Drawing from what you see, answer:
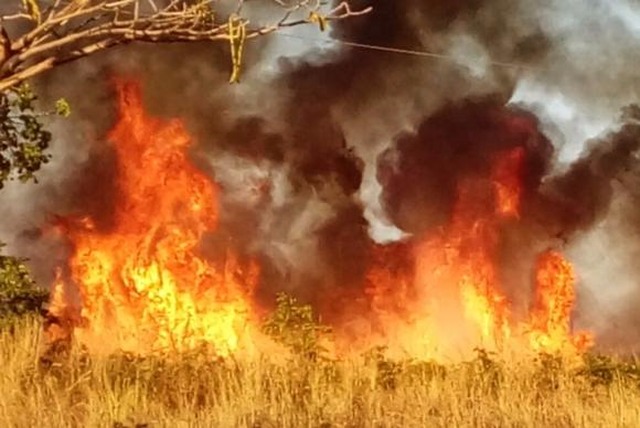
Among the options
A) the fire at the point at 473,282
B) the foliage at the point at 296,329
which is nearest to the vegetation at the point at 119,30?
the foliage at the point at 296,329

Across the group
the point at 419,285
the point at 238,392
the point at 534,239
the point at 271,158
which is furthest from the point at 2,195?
the point at 238,392

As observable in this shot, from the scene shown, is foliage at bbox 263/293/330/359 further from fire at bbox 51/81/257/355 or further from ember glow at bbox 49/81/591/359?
ember glow at bbox 49/81/591/359

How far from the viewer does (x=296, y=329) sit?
12.1 meters

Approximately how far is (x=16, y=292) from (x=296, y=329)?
319 cm

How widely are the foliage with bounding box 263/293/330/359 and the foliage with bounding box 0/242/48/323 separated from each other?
275cm

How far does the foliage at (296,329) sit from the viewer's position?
11250 mm

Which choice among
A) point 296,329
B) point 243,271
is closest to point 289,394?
point 296,329

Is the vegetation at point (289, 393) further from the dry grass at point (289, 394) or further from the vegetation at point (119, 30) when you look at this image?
the vegetation at point (119, 30)

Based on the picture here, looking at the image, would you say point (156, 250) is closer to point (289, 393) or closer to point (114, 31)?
point (289, 393)

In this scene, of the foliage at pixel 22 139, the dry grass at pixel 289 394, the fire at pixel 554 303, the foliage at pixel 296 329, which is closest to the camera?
the dry grass at pixel 289 394

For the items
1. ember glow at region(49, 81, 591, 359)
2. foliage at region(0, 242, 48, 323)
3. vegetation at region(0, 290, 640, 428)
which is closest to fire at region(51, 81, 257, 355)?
ember glow at region(49, 81, 591, 359)

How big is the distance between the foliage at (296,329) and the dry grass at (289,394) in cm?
112

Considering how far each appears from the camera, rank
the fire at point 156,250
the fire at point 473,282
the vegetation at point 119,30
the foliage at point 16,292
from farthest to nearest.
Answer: the fire at point 473,282 → the fire at point 156,250 → the foliage at point 16,292 → the vegetation at point 119,30

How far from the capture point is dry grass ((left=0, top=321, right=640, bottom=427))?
769cm
